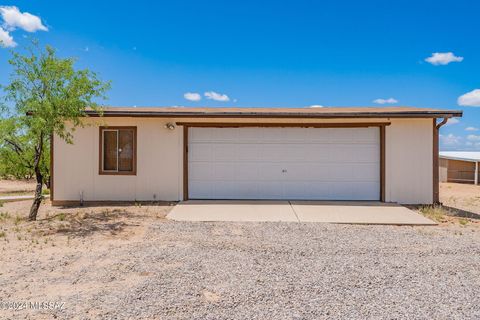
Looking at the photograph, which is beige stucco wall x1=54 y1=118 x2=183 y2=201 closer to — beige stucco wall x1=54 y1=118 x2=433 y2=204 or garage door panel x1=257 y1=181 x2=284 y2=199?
beige stucco wall x1=54 y1=118 x2=433 y2=204

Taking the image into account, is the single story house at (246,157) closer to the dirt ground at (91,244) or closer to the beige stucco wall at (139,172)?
the beige stucco wall at (139,172)

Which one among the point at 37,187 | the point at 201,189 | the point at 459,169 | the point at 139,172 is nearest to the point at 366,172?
the point at 201,189

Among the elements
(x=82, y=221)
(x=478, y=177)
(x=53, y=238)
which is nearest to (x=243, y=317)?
(x=53, y=238)

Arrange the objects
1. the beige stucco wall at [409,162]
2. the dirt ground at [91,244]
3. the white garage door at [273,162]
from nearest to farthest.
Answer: the dirt ground at [91,244] → the beige stucco wall at [409,162] → the white garage door at [273,162]

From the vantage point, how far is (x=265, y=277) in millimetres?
3463

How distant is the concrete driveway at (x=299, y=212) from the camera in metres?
6.44

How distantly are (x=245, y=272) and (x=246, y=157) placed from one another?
5.26 metres

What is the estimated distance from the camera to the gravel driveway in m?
2.72

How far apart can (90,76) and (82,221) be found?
3.20m

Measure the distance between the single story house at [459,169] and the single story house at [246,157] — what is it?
14.9m

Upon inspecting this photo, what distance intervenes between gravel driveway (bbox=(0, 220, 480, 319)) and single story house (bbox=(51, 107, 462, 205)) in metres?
3.25

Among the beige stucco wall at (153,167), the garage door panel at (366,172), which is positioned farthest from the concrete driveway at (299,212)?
the beige stucco wall at (153,167)

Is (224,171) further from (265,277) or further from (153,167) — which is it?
(265,277)

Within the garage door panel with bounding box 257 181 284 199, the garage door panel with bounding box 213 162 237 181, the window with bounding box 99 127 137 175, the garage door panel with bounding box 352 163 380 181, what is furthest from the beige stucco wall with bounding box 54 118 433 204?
the garage door panel with bounding box 257 181 284 199
